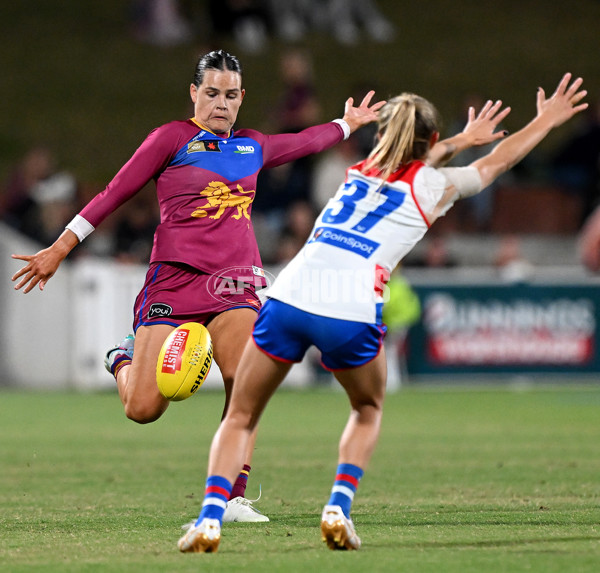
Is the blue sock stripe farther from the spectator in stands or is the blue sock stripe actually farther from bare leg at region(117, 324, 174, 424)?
the spectator in stands

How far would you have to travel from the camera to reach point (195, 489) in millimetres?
7887

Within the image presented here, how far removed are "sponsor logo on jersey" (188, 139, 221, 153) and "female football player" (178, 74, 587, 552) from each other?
1.38 m

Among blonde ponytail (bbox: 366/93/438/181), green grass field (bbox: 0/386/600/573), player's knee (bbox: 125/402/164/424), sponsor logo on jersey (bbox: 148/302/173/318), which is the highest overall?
blonde ponytail (bbox: 366/93/438/181)

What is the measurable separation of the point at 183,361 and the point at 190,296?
0.47 meters

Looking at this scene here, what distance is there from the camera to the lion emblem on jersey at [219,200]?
264 inches

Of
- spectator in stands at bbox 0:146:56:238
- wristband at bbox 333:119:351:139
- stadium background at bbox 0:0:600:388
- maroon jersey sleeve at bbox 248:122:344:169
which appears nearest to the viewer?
maroon jersey sleeve at bbox 248:122:344:169

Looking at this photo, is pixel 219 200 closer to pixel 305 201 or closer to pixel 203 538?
pixel 203 538

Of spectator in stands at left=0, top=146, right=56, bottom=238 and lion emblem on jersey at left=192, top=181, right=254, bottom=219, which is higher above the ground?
spectator in stands at left=0, top=146, right=56, bottom=238

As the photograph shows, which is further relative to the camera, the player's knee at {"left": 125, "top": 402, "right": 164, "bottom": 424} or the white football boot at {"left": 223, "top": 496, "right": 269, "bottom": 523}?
the player's knee at {"left": 125, "top": 402, "right": 164, "bottom": 424}

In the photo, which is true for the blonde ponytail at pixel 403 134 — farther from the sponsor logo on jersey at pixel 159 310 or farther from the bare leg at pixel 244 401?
the sponsor logo on jersey at pixel 159 310

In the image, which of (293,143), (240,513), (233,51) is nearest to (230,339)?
(240,513)

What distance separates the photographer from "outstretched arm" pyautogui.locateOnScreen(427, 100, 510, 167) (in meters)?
5.68

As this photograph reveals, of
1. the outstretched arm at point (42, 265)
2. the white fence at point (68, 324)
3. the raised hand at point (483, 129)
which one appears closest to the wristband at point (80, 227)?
the outstretched arm at point (42, 265)

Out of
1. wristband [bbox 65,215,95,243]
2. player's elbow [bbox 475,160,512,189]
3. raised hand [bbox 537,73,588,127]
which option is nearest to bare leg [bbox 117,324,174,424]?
wristband [bbox 65,215,95,243]
